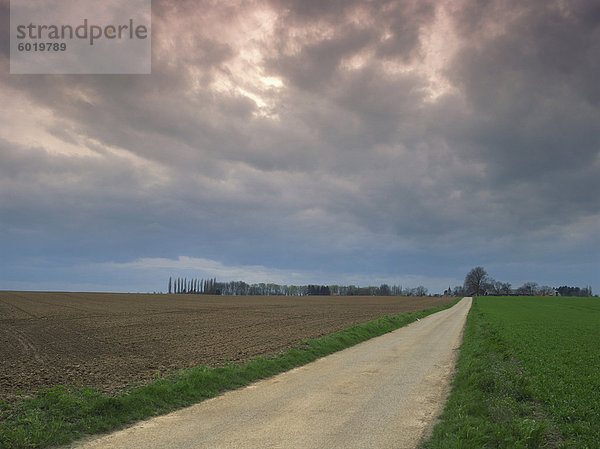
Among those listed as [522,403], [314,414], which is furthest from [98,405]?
[522,403]

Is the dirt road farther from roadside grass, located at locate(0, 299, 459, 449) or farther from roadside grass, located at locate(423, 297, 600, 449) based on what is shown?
roadside grass, located at locate(423, 297, 600, 449)

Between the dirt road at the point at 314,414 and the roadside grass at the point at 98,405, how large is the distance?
675 millimetres

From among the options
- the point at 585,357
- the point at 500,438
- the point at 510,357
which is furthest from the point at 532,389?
the point at 585,357

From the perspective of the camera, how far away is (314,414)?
11453mm

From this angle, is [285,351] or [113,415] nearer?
[113,415]

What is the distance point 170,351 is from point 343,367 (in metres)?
10.4

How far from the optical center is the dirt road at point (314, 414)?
371 inches

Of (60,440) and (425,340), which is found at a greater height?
(60,440)

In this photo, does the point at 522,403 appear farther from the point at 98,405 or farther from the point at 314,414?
the point at 98,405

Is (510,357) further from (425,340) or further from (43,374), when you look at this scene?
(43,374)

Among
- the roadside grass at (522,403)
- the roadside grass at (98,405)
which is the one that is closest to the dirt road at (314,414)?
the roadside grass at (98,405)

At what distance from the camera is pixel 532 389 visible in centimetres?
1387

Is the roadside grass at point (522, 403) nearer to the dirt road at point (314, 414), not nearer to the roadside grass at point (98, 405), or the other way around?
the dirt road at point (314, 414)

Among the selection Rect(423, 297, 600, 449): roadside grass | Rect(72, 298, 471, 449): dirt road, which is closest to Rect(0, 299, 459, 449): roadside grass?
Rect(72, 298, 471, 449): dirt road
